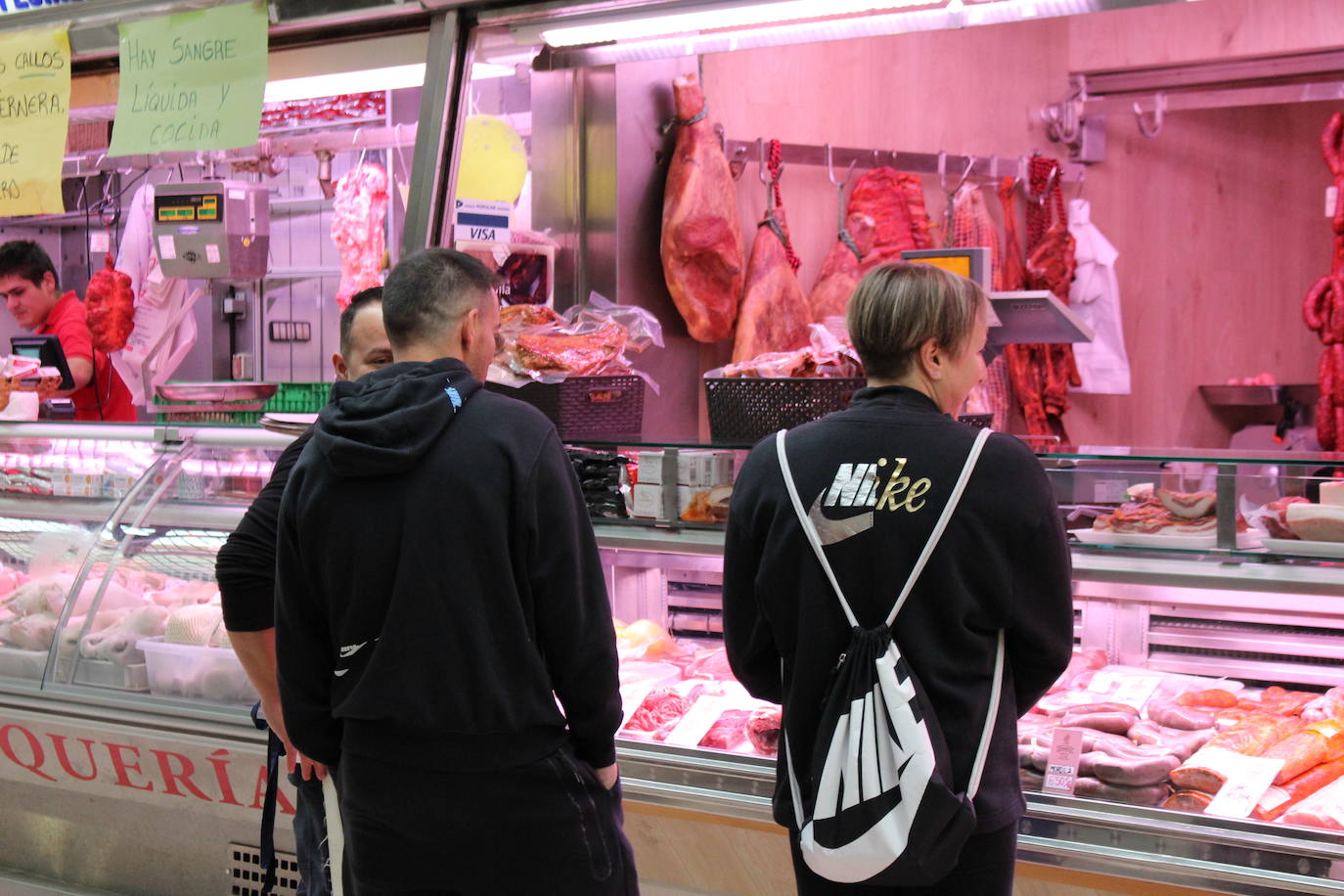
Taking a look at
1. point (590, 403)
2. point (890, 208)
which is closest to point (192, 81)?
point (590, 403)

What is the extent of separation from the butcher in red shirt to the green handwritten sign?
2.05 meters

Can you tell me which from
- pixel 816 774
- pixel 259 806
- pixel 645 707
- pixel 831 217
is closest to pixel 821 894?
pixel 816 774

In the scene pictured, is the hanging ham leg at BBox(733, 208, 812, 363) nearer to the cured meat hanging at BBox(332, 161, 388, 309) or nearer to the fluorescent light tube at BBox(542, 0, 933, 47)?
the fluorescent light tube at BBox(542, 0, 933, 47)

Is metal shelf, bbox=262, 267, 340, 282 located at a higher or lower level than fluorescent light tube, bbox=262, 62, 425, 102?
lower

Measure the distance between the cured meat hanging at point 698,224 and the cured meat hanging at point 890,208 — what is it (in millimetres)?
847

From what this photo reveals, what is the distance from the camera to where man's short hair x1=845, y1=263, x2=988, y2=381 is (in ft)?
6.29

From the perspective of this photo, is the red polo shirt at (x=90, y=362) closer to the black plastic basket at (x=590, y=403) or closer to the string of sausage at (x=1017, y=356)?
the black plastic basket at (x=590, y=403)

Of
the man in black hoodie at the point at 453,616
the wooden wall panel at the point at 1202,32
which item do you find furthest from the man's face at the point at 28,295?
the wooden wall panel at the point at 1202,32

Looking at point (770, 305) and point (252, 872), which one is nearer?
point (252, 872)

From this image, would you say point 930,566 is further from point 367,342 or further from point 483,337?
point 367,342

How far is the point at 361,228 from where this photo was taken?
4.56m

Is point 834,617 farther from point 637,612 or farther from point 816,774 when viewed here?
point 637,612

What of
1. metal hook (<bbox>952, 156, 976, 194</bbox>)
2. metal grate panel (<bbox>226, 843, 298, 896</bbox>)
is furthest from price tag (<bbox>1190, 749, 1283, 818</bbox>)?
metal hook (<bbox>952, 156, 976, 194</bbox>)

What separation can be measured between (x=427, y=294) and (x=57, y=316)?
4315 millimetres
